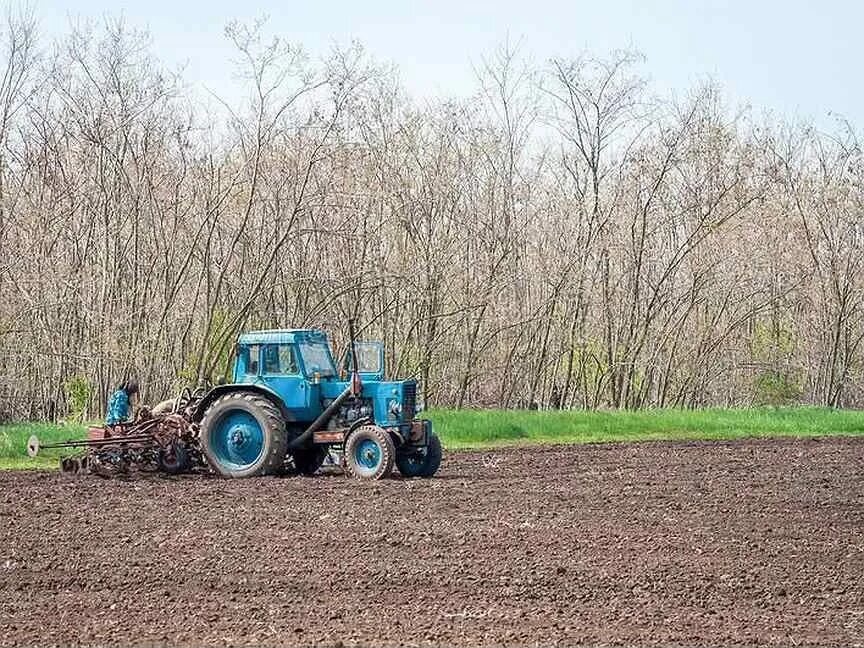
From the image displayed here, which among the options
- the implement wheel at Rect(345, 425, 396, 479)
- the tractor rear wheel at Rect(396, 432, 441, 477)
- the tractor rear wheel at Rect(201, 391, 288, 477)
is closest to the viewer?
the implement wheel at Rect(345, 425, 396, 479)

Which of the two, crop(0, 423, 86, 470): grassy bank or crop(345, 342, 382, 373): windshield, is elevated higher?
crop(345, 342, 382, 373): windshield

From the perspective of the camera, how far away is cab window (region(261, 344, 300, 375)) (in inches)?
606

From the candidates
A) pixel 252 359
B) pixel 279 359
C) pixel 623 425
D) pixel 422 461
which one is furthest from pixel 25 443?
pixel 623 425

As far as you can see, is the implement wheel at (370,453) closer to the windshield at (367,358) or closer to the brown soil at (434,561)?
the brown soil at (434,561)

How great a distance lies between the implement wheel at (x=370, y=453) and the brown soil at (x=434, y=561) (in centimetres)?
23

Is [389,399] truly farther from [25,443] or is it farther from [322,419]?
[25,443]

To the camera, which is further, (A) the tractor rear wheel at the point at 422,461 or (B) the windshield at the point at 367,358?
(B) the windshield at the point at 367,358

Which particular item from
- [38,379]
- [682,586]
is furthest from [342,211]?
[682,586]

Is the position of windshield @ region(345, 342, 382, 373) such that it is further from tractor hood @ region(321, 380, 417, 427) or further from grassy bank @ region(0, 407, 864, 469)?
grassy bank @ region(0, 407, 864, 469)

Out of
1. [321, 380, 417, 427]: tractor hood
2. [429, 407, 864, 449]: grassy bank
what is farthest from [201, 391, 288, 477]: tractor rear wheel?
[429, 407, 864, 449]: grassy bank

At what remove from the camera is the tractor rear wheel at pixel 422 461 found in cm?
1559

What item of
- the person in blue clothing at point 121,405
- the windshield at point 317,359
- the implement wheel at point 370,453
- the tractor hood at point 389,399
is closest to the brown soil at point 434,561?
the implement wheel at point 370,453

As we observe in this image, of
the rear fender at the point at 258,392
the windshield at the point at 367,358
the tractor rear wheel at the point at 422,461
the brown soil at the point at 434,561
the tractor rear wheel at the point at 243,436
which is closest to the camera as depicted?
the brown soil at the point at 434,561

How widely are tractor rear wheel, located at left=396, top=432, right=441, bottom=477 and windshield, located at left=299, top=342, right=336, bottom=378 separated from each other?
1.39 metres
